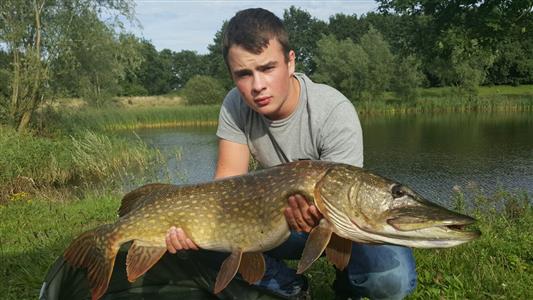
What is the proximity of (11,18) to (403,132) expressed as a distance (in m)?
16.1

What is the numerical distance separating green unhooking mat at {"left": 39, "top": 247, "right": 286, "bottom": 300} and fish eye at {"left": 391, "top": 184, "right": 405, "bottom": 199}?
1021 mm

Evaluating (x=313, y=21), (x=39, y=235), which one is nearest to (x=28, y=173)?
(x=39, y=235)

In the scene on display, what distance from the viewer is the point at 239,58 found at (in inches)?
99.3

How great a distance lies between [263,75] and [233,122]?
56 centimetres

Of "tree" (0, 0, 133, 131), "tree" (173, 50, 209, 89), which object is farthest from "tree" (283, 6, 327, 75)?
"tree" (0, 0, 133, 131)

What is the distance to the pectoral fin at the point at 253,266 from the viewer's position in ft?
7.88

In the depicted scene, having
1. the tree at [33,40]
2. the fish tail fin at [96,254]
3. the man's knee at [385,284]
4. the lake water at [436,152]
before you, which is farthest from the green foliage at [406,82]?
the fish tail fin at [96,254]

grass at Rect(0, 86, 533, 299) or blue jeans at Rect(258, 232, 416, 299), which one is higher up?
blue jeans at Rect(258, 232, 416, 299)

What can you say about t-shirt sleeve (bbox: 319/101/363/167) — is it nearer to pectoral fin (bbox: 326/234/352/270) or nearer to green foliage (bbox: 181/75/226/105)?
pectoral fin (bbox: 326/234/352/270)

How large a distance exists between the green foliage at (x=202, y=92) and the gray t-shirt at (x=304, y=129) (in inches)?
1650

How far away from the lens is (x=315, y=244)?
206 centimetres

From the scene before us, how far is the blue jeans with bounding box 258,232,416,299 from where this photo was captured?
2512 mm

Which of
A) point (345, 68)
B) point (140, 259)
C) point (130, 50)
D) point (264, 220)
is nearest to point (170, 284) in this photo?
point (140, 259)

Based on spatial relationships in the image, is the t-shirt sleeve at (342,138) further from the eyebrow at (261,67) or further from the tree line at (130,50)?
the tree line at (130,50)
